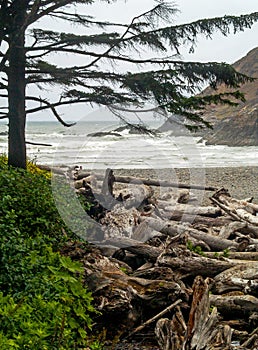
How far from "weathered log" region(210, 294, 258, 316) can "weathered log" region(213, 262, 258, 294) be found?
193 millimetres

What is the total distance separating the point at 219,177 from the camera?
24656mm

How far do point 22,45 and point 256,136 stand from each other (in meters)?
43.5

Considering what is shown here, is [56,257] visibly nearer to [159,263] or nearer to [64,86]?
[159,263]

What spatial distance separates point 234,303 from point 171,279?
2.50 feet

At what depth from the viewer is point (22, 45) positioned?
11.1 metres

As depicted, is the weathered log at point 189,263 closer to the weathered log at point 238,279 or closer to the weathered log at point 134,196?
the weathered log at point 238,279

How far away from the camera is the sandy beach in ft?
66.3

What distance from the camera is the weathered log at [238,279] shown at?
21.5ft

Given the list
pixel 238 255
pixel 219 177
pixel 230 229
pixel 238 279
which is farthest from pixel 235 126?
pixel 238 279

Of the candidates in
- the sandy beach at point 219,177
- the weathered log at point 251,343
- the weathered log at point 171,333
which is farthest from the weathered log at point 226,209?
the sandy beach at point 219,177

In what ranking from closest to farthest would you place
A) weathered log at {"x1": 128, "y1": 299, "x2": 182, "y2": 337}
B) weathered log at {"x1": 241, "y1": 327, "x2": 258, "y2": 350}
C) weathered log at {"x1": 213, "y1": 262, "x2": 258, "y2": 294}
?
weathered log at {"x1": 241, "y1": 327, "x2": 258, "y2": 350}, weathered log at {"x1": 128, "y1": 299, "x2": 182, "y2": 337}, weathered log at {"x1": 213, "y1": 262, "x2": 258, "y2": 294}

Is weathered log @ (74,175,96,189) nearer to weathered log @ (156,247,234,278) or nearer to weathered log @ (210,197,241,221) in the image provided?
weathered log @ (210,197,241,221)

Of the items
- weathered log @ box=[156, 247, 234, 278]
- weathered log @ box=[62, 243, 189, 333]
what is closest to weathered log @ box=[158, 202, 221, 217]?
weathered log @ box=[156, 247, 234, 278]

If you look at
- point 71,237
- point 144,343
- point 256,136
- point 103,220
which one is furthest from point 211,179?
point 256,136
